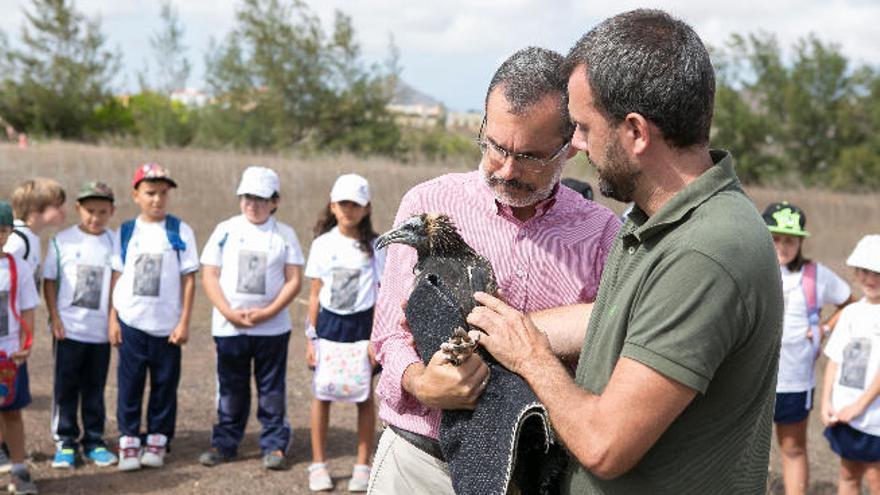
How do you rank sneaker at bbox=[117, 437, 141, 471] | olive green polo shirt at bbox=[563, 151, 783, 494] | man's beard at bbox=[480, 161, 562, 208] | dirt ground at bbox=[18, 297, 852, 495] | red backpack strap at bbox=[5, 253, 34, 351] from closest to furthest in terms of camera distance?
olive green polo shirt at bbox=[563, 151, 783, 494]
man's beard at bbox=[480, 161, 562, 208]
red backpack strap at bbox=[5, 253, 34, 351]
dirt ground at bbox=[18, 297, 852, 495]
sneaker at bbox=[117, 437, 141, 471]

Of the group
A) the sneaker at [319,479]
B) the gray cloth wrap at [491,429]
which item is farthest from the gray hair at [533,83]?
the sneaker at [319,479]

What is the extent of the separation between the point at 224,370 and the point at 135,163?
518 inches

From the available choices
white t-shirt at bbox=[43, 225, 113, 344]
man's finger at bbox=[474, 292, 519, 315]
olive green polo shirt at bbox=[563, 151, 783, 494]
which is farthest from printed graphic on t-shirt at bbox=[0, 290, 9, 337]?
olive green polo shirt at bbox=[563, 151, 783, 494]

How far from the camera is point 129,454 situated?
275 inches

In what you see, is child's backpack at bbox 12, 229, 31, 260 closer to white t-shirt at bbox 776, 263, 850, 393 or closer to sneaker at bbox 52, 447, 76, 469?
sneaker at bbox 52, 447, 76, 469

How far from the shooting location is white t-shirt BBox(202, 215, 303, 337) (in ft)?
22.9

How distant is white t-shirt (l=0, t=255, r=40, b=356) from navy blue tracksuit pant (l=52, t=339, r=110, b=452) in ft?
2.07

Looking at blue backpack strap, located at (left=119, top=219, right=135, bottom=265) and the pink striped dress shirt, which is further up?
the pink striped dress shirt

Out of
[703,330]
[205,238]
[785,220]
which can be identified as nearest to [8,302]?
[785,220]

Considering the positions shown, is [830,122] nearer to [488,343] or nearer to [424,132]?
[424,132]

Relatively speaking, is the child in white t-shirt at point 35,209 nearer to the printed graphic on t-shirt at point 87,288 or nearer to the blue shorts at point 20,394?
the printed graphic on t-shirt at point 87,288

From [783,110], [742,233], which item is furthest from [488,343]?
[783,110]

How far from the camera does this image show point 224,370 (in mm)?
7059

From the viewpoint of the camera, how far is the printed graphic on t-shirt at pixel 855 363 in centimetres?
590
